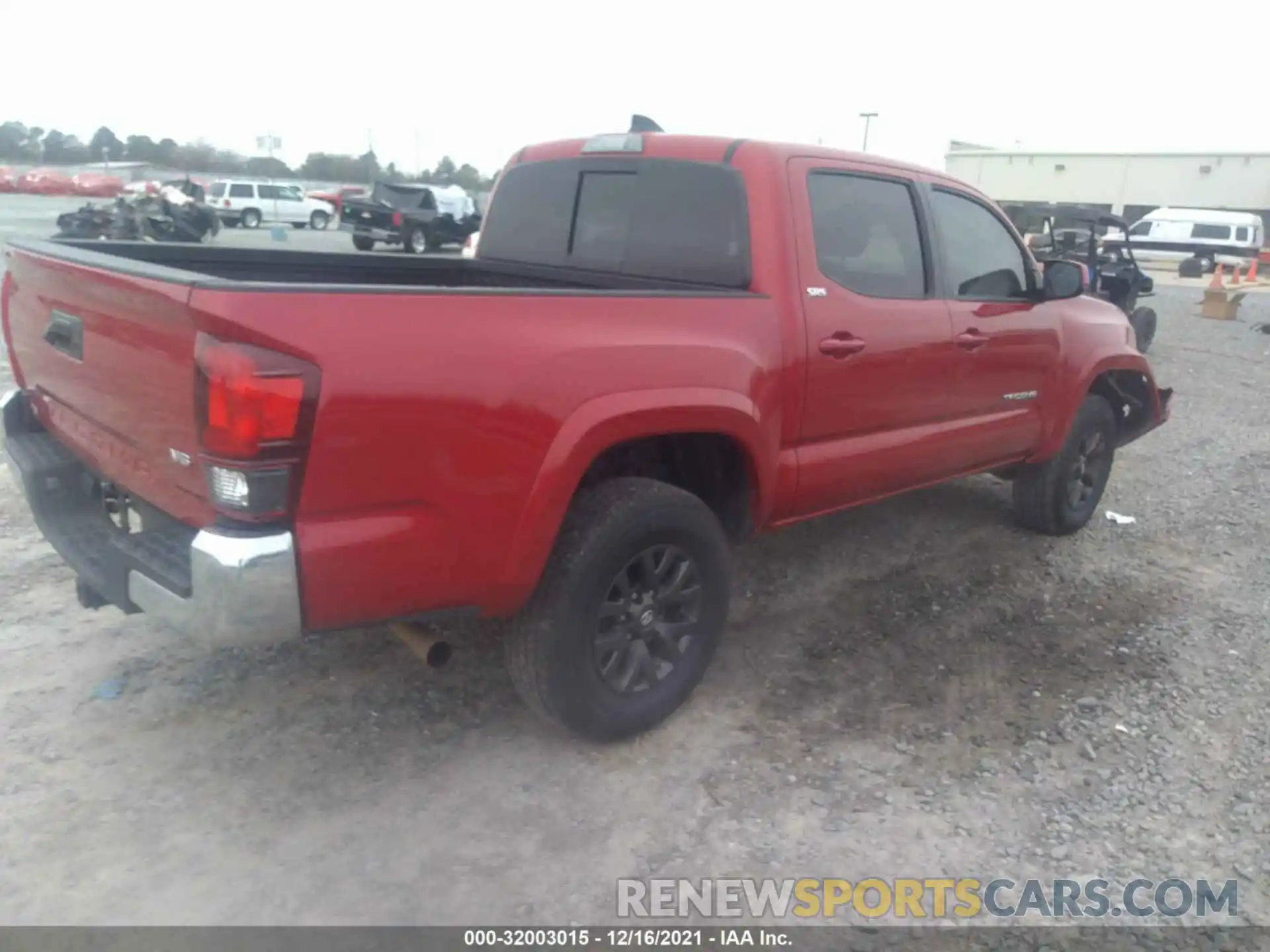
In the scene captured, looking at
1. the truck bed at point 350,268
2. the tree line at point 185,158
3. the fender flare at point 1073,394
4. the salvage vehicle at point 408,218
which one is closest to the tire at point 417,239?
the salvage vehicle at point 408,218

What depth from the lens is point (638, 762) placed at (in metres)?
3.24

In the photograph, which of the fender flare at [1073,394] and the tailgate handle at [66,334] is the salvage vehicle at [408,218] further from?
the tailgate handle at [66,334]

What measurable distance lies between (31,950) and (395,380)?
163cm

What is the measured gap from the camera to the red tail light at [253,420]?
2.25m

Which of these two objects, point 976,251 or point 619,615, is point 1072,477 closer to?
point 976,251

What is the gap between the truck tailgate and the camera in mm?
2412

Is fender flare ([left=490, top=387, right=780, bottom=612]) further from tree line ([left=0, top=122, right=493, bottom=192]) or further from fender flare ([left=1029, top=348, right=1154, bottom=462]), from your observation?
tree line ([left=0, top=122, right=493, bottom=192])

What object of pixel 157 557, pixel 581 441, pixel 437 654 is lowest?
pixel 437 654

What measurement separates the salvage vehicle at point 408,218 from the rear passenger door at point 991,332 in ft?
67.9

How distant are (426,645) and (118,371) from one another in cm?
114

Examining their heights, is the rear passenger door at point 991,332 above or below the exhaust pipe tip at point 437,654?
above

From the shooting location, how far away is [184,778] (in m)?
3.02

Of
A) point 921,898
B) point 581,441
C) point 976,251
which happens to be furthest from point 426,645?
point 976,251

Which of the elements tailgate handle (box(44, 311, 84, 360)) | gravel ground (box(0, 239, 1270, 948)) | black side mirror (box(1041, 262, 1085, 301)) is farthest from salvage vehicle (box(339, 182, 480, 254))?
tailgate handle (box(44, 311, 84, 360))
